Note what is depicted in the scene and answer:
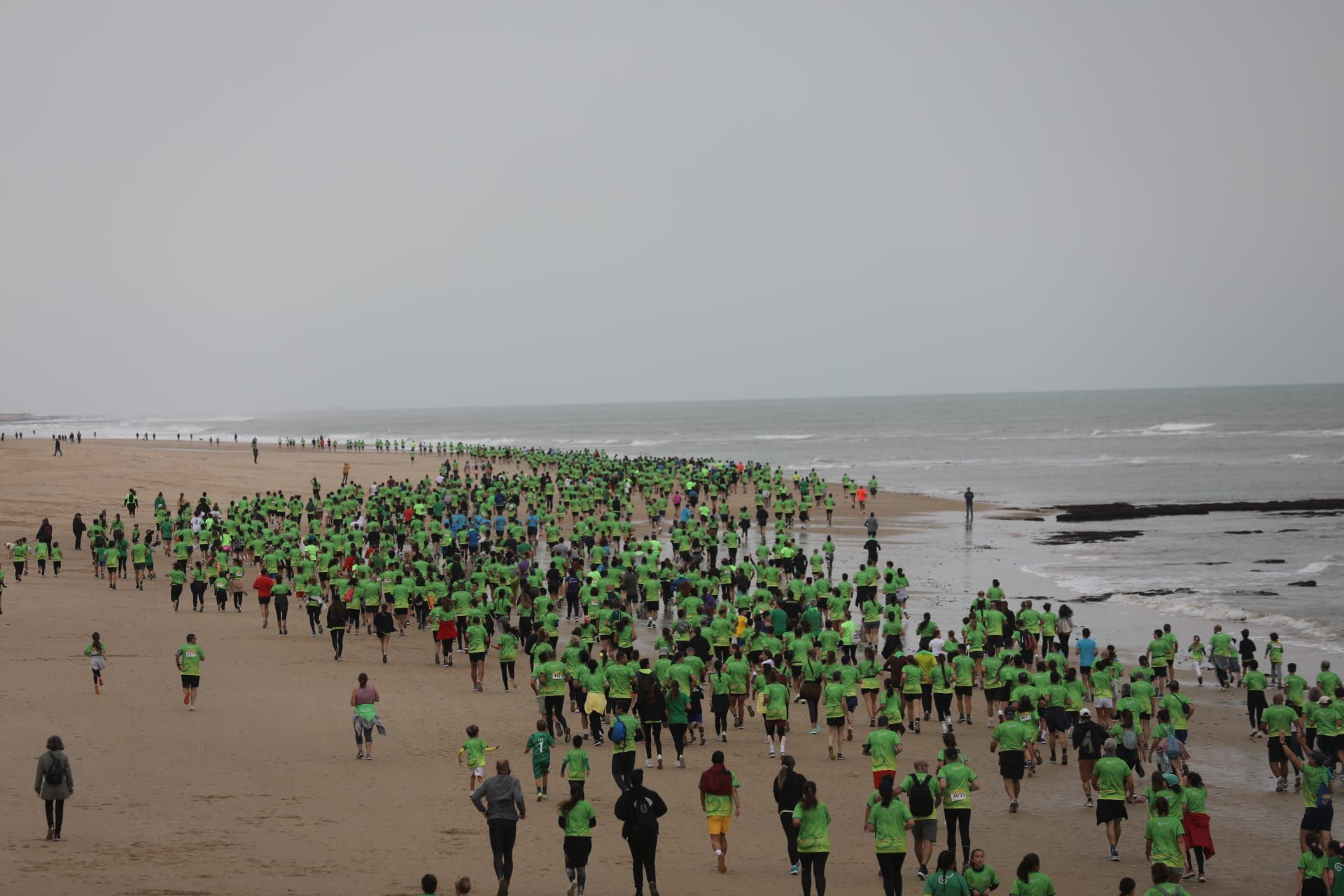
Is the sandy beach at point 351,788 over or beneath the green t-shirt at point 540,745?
beneath

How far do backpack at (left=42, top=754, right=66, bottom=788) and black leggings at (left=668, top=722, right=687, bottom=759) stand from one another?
21.4 feet

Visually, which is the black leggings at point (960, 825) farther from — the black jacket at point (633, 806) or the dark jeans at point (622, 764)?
the dark jeans at point (622, 764)

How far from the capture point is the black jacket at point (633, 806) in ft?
30.7

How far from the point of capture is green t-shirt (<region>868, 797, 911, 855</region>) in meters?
9.25

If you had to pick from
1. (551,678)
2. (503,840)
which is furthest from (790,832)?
(551,678)

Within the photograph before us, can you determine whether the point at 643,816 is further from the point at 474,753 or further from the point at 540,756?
the point at 474,753

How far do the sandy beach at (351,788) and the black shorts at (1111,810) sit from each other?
43 cm

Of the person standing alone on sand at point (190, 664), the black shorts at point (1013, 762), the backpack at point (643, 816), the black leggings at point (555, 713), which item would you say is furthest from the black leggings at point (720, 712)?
the person standing alone on sand at point (190, 664)

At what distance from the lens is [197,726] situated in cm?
1465

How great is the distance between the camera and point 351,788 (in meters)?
12.5

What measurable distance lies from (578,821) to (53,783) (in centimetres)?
478

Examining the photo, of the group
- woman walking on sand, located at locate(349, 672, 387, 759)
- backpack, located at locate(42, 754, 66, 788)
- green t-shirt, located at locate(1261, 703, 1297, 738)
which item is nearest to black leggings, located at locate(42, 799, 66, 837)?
backpack, located at locate(42, 754, 66, 788)

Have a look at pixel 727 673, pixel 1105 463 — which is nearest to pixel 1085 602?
pixel 727 673

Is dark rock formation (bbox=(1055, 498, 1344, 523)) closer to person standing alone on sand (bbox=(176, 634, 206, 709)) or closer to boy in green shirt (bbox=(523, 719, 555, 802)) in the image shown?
boy in green shirt (bbox=(523, 719, 555, 802))
